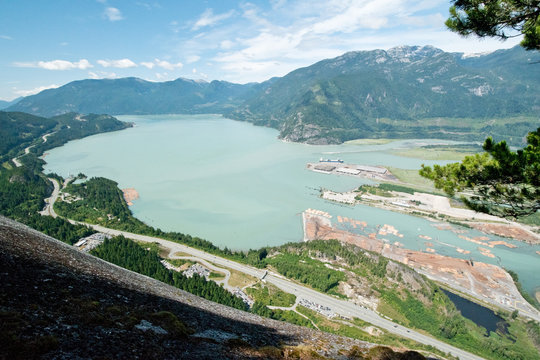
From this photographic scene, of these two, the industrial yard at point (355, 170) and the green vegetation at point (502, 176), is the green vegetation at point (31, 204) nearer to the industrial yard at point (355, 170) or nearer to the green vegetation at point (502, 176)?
the green vegetation at point (502, 176)

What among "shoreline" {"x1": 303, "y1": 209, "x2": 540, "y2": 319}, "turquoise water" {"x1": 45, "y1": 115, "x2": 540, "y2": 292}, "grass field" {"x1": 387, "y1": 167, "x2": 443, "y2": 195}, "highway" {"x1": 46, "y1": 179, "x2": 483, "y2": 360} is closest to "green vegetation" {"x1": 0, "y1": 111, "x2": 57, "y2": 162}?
"turquoise water" {"x1": 45, "y1": 115, "x2": 540, "y2": 292}

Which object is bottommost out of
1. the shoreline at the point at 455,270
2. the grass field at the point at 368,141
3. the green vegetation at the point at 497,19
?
the shoreline at the point at 455,270

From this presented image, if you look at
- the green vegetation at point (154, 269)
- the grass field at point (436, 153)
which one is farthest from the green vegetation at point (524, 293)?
the grass field at point (436, 153)

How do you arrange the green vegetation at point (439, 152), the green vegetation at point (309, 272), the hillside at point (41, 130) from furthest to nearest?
the hillside at point (41, 130) → the green vegetation at point (439, 152) → the green vegetation at point (309, 272)

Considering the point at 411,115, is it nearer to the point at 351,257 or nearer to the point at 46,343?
the point at 351,257

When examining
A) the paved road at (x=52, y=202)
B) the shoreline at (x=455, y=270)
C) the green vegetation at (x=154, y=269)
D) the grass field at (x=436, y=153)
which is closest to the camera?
the green vegetation at (x=154, y=269)

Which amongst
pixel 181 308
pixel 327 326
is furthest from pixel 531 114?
pixel 181 308

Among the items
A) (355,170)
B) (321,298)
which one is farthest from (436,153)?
(321,298)
